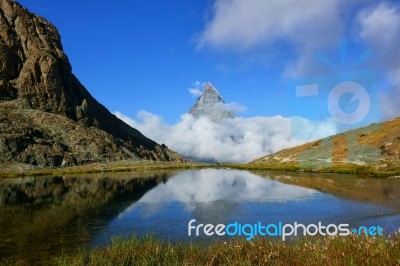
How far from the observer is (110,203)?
5388 cm

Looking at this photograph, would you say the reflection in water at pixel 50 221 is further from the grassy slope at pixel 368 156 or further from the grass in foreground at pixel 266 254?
the grassy slope at pixel 368 156

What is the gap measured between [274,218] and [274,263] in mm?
22375

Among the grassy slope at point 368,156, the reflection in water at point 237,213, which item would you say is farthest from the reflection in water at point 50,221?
the grassy slope at point 368,156

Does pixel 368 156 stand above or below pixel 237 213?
above

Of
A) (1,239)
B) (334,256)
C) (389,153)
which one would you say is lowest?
(1,239)

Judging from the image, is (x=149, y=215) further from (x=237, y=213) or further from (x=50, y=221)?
(x=50, y=221)

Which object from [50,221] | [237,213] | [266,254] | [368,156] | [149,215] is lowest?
[50,221]

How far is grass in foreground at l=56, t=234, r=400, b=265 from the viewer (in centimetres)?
1460

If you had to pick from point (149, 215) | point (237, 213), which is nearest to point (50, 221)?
point (149, 215)

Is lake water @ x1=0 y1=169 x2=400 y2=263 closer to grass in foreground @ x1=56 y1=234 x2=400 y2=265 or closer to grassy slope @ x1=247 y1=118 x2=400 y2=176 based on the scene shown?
grass in foreground @ x1=56 y1=234 x2=400 y2=265

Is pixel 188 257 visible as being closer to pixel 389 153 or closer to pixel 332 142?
pixel 389 153

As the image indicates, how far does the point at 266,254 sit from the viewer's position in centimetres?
1761

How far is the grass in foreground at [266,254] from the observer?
47.9 feet

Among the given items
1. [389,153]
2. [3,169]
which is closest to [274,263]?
[389,153]
